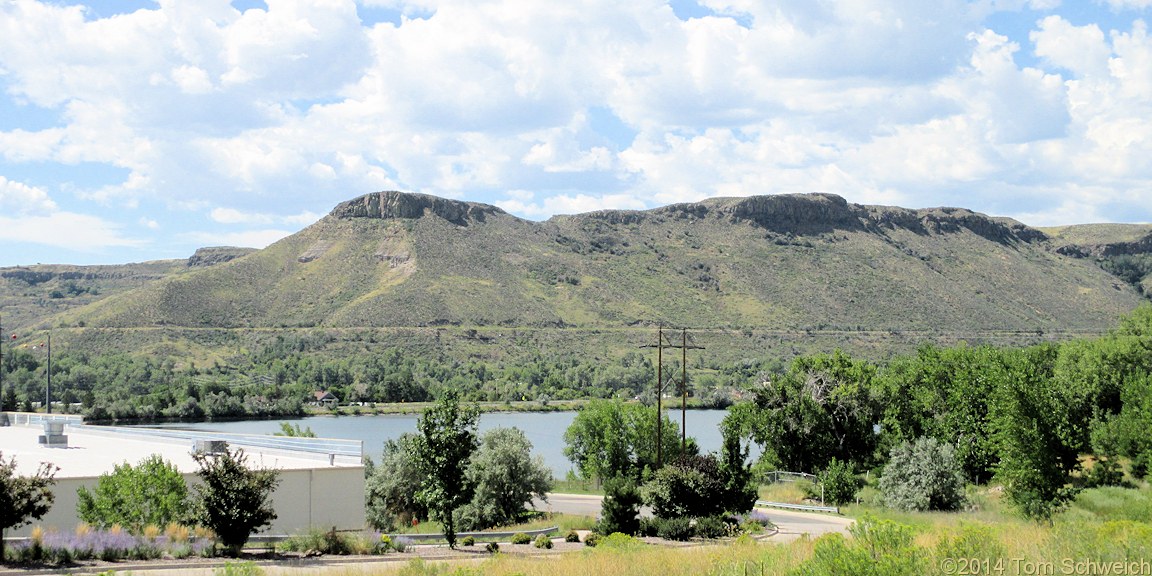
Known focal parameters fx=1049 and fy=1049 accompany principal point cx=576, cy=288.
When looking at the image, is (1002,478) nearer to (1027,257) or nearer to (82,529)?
(82,529)

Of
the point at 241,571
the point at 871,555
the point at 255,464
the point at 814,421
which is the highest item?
the point at 871,555

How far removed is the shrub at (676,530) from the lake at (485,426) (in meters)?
37.9

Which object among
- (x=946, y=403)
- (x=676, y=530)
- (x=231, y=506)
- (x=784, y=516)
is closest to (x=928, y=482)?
(x=784, y=516)

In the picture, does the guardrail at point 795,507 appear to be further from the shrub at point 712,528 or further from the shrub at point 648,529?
the shrub at point 648,529

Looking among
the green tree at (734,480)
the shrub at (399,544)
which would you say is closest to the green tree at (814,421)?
the green tree at (734,480)

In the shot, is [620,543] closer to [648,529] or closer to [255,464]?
[648,529]

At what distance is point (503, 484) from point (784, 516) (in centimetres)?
1092

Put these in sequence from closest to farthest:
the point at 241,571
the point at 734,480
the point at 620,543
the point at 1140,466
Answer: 1. the point at 241,571
2. the point at 620,543
3. the point at 734,480
4. the point at 1140,466

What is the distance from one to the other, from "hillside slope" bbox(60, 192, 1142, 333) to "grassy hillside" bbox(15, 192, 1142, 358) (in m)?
0.37

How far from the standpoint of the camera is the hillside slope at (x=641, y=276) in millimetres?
138375

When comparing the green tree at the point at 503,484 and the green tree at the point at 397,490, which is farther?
the green tree at the point at 397,490

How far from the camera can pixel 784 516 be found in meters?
40.1

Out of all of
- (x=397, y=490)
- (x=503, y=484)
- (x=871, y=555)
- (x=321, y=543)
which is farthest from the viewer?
(x=397, y=490)

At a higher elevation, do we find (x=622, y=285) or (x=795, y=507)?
(x=622, y=285)
